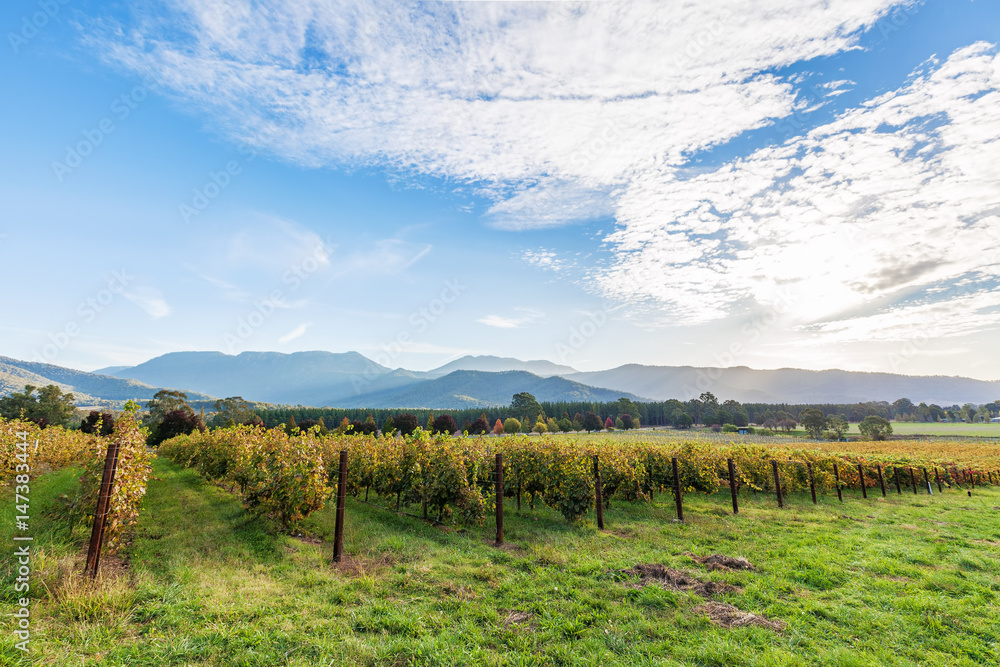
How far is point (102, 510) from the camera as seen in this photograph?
19.8 ft

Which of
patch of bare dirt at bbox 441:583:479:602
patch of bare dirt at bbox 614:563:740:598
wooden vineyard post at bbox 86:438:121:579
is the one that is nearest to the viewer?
wooden vineyard post at bbox 86:438:121:579

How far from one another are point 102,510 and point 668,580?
369 inches

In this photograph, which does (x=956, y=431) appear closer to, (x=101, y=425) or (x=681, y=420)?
(x=681, y=420)

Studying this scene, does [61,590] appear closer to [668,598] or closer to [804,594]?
[668,598]

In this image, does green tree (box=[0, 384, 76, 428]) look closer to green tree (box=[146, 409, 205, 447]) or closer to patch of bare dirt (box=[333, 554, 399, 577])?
green tree (box=[146, 409, 205, 447])

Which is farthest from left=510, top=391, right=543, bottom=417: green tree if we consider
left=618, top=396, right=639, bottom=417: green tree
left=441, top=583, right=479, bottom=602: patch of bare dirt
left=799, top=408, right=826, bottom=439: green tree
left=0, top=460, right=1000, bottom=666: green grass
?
left=441, top=583, right=479, bottom=602: patch of bare dirt

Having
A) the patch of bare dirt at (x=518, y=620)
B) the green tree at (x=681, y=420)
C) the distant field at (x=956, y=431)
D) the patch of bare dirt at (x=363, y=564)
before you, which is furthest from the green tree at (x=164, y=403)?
the distant field at (x=956, y=431)

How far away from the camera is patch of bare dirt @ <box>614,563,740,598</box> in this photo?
6938mm

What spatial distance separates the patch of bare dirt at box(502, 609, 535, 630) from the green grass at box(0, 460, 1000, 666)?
0.09 meters

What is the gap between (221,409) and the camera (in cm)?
6925

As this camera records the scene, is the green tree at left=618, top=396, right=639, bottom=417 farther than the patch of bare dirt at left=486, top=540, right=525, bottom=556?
Yes

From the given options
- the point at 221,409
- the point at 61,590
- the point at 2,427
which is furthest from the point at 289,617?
the point at 221,409

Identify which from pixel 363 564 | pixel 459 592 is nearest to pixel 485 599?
pixel 459 592

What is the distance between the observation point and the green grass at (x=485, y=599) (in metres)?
4.75
